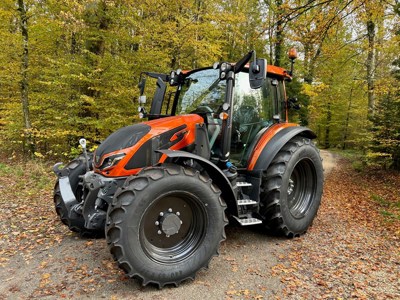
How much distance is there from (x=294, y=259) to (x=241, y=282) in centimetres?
95

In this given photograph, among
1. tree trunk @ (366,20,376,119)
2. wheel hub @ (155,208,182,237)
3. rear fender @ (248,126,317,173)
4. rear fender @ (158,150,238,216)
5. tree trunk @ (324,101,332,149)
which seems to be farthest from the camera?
tree trunk @ (324,101,332,149)

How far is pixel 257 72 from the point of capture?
354cm

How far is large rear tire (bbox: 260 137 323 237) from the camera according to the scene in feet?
13.9

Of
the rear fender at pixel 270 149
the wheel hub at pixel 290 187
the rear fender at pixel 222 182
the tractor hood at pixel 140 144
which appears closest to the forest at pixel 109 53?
the rear fender at pixel 270 149

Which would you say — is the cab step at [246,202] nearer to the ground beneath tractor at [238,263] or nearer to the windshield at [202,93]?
the ground beneath tractor at [238,263]

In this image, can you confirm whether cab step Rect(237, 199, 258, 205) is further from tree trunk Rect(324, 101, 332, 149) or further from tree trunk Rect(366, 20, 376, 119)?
tree trunk Rect(324, 101, 332, 149)

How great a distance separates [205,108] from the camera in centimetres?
437

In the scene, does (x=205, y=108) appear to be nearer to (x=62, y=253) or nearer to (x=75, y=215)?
(x=75, y=215)

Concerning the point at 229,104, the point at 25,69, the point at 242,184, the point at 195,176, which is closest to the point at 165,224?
the point at 195,176

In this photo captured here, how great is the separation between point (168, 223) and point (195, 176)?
0.56 m

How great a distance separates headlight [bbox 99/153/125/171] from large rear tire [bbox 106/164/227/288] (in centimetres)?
51

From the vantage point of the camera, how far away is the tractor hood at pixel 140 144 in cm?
349

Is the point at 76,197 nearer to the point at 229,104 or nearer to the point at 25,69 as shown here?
the point at 229,104

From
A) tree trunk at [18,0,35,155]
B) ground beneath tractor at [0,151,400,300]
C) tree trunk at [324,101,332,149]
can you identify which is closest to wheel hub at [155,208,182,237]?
Answer: ground beneath tractor at [0,151,400,300]
